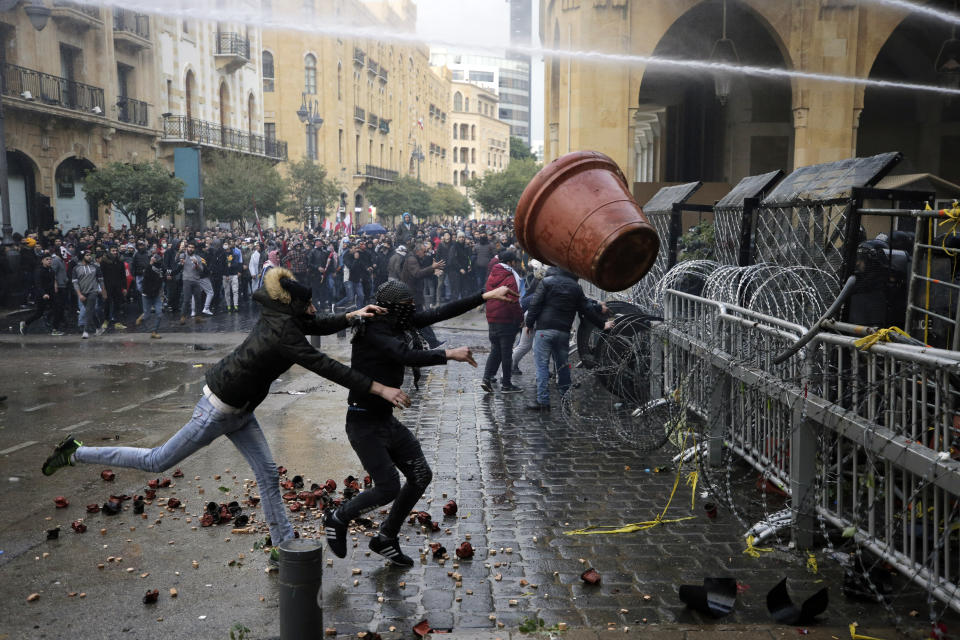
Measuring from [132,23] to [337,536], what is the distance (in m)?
29.6

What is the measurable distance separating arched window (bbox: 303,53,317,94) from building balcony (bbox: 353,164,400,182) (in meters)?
7.95

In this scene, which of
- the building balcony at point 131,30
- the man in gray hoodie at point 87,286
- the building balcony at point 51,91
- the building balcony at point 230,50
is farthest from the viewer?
the building balcony at point 230,50

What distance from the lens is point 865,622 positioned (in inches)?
165

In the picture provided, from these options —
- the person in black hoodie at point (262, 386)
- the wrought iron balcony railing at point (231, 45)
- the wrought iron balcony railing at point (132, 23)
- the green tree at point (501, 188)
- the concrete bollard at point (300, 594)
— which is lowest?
the concrete bollard at point (300, 594)

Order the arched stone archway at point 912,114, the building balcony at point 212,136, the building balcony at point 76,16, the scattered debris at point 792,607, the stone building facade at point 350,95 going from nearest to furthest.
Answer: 1. the scattered debris at point 792,607
2. the arched stone archway at point 912,114
3. the building balcony at point 76,16
4. the building balcony at point 212,136
5. the stone building facade at point 350,95

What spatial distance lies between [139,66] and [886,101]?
24692 millimetres

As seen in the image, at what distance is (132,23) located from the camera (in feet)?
98.1

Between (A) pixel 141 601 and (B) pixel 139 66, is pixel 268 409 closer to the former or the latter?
(A) pixel 141 601

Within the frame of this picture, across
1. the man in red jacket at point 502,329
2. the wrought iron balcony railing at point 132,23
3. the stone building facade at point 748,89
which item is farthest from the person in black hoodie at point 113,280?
the wrought iron balcony railing at point 132,23

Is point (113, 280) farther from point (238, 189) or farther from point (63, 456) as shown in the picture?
point (238, 189)

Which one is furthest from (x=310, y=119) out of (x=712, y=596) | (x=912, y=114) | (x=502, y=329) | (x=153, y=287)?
(x=712, y=596)

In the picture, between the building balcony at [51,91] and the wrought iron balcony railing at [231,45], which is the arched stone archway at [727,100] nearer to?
the building balcony at [51,91]

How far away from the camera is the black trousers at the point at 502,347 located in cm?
1050

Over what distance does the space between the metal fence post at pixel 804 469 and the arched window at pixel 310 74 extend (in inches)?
2015
